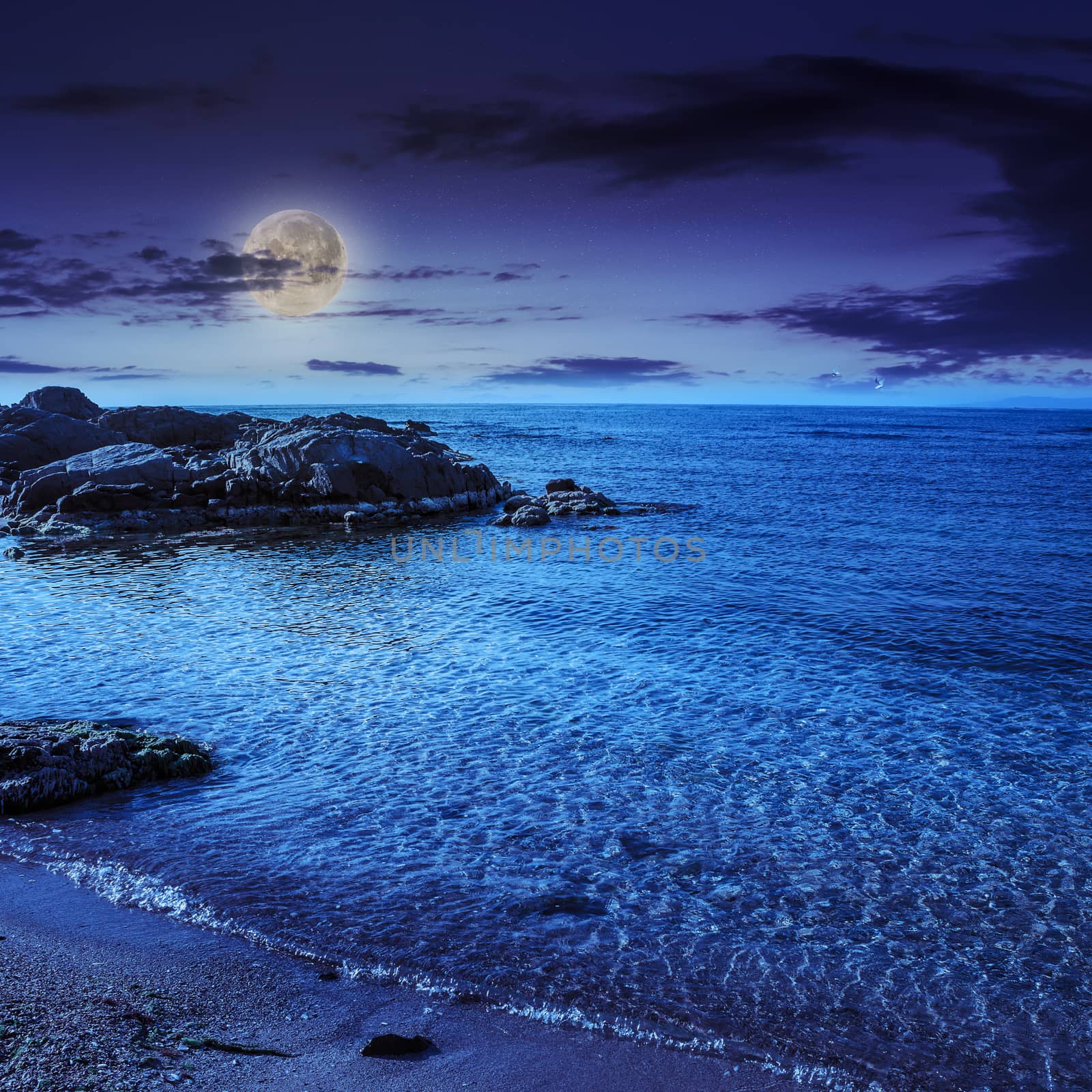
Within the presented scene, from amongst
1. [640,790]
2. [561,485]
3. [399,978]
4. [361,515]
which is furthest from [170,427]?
[399,978]

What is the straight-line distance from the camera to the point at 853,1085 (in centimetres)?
717

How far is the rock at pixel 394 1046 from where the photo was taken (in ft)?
23.6

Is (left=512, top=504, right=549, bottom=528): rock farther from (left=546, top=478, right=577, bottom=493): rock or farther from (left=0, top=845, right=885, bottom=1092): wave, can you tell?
(left=0, top=845, right=885, bottom=1092): wave

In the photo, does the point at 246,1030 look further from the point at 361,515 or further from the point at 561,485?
the point at 561,485

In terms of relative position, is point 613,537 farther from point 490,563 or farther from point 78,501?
point 78,501

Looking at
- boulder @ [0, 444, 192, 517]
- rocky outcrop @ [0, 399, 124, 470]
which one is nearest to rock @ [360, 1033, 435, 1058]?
boulder @ [0, 444, 192, 517]

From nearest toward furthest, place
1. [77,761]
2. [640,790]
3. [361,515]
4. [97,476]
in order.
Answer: [77,761]
[640,790]
[97,476]
[361,515]

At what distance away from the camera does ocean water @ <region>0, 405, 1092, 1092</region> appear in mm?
8516

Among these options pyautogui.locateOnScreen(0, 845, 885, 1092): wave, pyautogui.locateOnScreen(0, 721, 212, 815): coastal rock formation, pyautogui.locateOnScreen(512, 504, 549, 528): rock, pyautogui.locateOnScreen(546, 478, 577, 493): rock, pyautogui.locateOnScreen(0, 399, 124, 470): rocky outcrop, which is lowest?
pyautogui.locateOnScreen(0, 845, 885, 1092): wave

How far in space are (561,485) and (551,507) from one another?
658 cm

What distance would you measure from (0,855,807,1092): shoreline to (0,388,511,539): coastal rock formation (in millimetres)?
36391

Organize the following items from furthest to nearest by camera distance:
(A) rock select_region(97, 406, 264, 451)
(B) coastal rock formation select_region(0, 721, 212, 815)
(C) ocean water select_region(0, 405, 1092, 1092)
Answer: (A) rock select_region(97, 406, 264, 451)
(B) coastal rock formation select_region(0, 721, 212, 815)
(C) ocean water select_region(0, 405, 1092, 1092)

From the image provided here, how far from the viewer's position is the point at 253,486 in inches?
1810

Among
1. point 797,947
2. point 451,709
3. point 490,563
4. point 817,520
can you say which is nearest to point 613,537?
point 490,563
